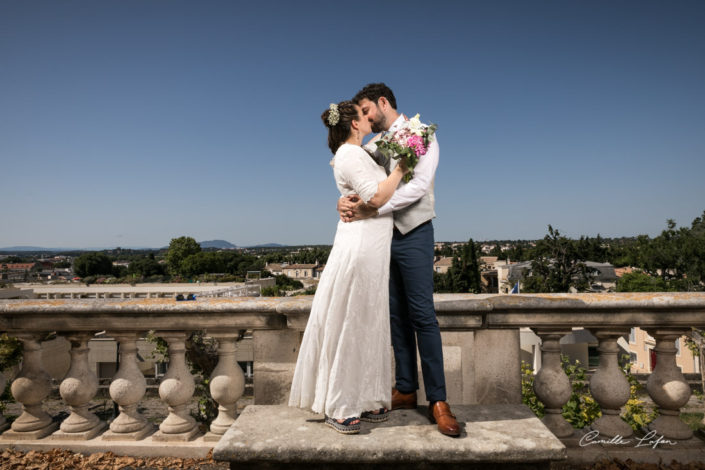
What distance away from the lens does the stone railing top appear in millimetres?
2729

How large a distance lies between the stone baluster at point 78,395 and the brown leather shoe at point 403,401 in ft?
6.45

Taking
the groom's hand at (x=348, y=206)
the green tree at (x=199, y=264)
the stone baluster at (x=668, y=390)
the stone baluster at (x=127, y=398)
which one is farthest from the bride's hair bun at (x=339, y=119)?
the green tree at (x=199, y=264)

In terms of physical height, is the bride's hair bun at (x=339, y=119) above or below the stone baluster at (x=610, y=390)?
above

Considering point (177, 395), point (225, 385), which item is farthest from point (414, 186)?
point (177, 395)

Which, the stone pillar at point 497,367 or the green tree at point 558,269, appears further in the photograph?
the green tree at point 558,269

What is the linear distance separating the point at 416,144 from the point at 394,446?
149cm

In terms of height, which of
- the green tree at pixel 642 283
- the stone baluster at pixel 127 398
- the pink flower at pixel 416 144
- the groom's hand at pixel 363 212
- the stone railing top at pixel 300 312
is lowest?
the green tree at pixel 642 283

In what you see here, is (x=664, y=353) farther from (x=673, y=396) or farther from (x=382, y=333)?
(x=382, y=333)

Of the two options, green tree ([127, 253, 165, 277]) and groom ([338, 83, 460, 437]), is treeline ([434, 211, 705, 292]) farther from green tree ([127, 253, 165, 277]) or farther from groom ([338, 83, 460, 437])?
green tree ([127, 253, 165, 277])

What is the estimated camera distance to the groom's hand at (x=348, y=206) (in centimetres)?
238

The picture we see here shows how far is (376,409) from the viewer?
94.2 inches

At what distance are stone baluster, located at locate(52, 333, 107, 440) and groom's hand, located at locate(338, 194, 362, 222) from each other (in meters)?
1.99

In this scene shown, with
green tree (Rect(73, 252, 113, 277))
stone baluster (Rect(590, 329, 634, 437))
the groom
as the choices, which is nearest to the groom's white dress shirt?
the groom

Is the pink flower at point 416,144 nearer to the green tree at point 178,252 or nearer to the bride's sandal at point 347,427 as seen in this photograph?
the bride's sandal at point 347,427
